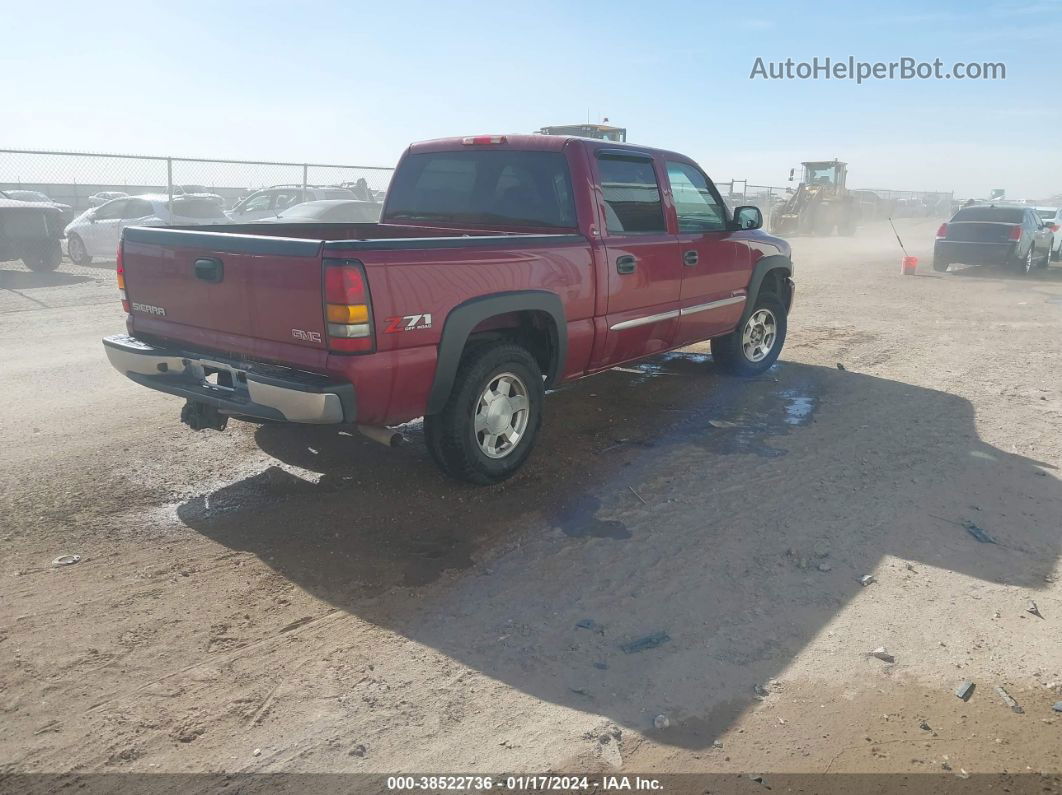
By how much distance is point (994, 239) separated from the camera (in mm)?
17094

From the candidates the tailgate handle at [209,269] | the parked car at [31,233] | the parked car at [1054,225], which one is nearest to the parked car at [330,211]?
the parked car at [31,233]

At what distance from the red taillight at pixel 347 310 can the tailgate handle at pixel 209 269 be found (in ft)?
2.50

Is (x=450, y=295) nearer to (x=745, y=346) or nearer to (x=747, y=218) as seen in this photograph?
(x=747, y=218)

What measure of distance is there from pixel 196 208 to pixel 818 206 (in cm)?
2414

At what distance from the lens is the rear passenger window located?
534 cm

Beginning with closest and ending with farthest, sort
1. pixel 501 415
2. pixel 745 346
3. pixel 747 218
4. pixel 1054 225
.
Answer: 1. pixel 501 415
2. pixel 747 218
3. pixel 745 346
4. pixel 1054 225

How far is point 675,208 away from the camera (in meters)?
6.03

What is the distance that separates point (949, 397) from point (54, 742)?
22.5 ft

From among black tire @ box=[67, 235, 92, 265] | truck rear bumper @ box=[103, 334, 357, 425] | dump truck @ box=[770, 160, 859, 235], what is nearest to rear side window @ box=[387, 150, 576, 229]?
truck rear bumper @ box=[103, 334, 357, 425]

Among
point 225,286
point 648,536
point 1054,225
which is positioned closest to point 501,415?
point 648,536

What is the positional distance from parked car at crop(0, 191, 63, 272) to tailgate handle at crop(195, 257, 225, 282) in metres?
12.4

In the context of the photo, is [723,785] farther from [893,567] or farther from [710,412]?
[710,412]

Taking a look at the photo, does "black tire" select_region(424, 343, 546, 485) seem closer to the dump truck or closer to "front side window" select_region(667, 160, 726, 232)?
"front side window" select_region(667, 160, 726, 232)

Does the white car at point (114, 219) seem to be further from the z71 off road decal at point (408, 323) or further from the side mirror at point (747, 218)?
the z71 off road decal at point (408, 323)
